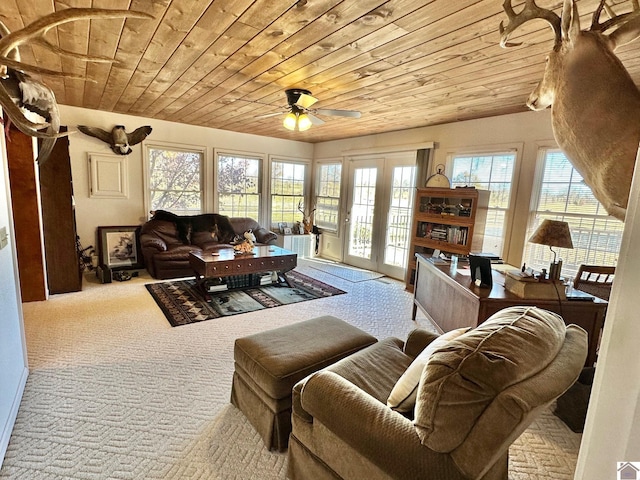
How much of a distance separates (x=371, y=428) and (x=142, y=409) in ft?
5.28

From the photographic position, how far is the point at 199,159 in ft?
18.7

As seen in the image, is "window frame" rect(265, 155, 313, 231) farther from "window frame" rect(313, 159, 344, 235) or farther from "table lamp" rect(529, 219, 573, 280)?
"table lamp" rect(529, 219, 573, 280)

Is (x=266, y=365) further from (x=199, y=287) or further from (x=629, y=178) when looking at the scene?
(x=199, y=287)

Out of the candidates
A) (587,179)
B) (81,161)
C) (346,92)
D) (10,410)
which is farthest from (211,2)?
(81,161)

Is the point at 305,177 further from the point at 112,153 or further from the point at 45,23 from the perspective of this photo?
the point at 45,23

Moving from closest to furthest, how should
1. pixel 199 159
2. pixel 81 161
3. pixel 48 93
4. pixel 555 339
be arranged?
1. pixel 555 339
2. pixel 48 93
3. pixel 81 161
4. pixel 199 159

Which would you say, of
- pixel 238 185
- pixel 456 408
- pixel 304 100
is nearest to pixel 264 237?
pixel 238 185

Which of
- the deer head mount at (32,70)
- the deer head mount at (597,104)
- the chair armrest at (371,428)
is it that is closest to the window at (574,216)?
the deer head mount at (597,104)

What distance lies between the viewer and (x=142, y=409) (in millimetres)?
2004

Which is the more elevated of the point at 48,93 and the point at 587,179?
the point at 48,93

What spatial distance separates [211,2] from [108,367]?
2.59 metres

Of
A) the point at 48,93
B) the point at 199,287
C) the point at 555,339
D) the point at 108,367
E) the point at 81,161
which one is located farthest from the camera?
the point at 81,161

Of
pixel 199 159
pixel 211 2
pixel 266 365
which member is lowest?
pixel 266 365

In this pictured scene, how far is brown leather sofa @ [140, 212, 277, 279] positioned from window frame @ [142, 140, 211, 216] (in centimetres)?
38
